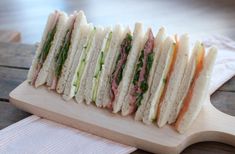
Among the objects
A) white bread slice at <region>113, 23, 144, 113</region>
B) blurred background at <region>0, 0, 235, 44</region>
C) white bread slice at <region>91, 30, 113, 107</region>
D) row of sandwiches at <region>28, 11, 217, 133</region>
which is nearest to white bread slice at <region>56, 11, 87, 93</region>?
row of sandwiches at <region>28, 11, 217, 133</region>

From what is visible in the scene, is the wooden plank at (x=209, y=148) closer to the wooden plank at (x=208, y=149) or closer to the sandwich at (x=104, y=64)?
the wooden plank at (x=208, y=149)

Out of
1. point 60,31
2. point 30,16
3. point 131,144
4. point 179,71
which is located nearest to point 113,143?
point 131,144

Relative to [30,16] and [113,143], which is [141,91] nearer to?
[113,143]

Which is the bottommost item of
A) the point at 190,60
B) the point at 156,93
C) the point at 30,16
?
the point at 30,16

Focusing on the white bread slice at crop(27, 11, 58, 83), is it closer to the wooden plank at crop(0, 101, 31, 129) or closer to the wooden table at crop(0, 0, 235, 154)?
the wooden plank at crop(0, 101, 31, 129)

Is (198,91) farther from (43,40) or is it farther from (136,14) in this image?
(136,14)

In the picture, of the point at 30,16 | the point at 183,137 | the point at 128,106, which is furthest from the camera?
the point at 30,16
